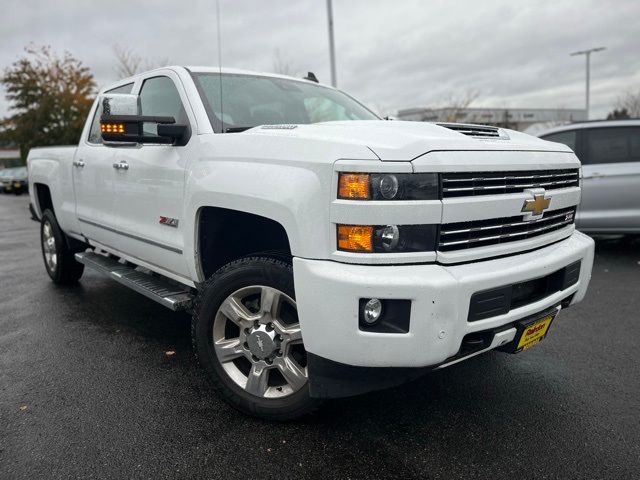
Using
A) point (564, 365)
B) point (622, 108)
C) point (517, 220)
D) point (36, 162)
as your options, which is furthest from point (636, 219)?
point (622, 108)

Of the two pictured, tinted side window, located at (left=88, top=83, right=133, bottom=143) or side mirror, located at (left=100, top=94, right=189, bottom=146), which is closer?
side mirror, located at (left=100, top=94, right=189, bottom=146)

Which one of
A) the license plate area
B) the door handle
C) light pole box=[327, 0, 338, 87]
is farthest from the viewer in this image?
light pole box=[327, 0, 338, 87]

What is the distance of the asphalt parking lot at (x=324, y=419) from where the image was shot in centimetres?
234

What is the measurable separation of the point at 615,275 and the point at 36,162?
644 centimetres

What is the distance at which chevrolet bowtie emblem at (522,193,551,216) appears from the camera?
250cm

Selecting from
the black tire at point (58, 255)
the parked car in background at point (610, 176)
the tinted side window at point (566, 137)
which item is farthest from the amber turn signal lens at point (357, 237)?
the tinted side window at point (566, 137)

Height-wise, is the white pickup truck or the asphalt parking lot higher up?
the white pickup truck

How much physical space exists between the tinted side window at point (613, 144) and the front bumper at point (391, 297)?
531cm

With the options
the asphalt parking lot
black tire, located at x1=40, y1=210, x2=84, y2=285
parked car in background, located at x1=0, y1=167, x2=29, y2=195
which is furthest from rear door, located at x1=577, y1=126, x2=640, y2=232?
parked car in background, located at x1=0, y1=167, x2=29, y2=195

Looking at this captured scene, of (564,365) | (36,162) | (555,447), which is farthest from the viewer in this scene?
(36,162)

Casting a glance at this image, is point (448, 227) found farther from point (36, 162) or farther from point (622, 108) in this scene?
point (622, 108)

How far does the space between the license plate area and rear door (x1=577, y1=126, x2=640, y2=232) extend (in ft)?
14.9

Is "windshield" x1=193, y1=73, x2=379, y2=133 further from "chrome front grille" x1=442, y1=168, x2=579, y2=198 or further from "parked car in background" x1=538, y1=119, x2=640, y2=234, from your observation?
"parked car in background" x1=538, y1=119, x2=640, y2=234

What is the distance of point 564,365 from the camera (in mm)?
3412
